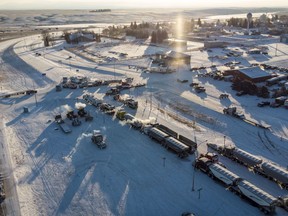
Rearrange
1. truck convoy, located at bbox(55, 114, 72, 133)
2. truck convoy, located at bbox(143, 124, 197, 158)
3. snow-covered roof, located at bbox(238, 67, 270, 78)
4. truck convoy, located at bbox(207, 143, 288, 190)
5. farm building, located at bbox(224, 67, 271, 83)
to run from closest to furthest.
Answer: truck convoy, located at bbox(207, 143, 288, 190) < truck convoy, located at bbox(143, 124, 197, 158) < truck convoy, located at bbox(55, 114, 72, 133) < farm building, located at bbox(224, 67, 271, 83) < snow-covered roof, located at bbox(238, 67, 270, 78)

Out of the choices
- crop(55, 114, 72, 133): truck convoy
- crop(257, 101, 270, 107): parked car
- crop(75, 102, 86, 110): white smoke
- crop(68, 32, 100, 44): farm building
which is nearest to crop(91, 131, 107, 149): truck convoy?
crop(55, 114, 72, 133): truck convoy

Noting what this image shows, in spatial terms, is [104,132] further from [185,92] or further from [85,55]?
[85,55]

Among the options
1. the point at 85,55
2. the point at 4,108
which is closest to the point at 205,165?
the point at 4,108

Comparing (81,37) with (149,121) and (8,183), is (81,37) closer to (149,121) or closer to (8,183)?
(149,121)

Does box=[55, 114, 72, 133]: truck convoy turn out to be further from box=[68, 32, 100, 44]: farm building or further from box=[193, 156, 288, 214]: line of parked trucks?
box=[68, 32, 100, 44]: farm building

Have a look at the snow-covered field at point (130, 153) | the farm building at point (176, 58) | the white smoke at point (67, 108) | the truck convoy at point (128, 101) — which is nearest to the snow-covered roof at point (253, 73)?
the snow-covered field at point (130, 153)

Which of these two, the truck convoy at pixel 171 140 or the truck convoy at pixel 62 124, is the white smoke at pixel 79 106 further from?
the truck convoy at pixel 171 140
